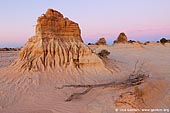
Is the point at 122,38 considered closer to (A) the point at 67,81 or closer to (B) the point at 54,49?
(B) the point at 54,49

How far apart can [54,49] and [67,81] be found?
1741mm

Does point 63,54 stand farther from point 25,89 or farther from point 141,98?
point 141,98

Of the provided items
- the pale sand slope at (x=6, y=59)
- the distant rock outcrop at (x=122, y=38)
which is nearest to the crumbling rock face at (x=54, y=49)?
the pale sand slope at (x=6, y=59)

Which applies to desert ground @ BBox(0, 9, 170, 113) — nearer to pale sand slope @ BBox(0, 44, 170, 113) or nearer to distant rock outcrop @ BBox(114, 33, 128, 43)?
pale sand slope @ BBox(0, 44, 170, 113)

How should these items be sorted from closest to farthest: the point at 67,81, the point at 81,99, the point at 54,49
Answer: the point at 81,99, the point at 67,81, the point at 54,49

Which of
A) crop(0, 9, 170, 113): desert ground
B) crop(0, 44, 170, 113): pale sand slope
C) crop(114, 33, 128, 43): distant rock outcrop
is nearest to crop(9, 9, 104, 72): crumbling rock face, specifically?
crop(0, 9, 170, 113): desert ground

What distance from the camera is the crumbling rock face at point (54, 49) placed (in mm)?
9055

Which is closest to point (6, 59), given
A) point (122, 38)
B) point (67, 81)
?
point (67, 81)

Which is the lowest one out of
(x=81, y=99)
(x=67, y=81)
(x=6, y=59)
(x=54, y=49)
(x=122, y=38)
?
(x=81, y=99)

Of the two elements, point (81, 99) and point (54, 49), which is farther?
point (54, 49)

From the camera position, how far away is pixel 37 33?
991 cm

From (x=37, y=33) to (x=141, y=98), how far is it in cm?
572

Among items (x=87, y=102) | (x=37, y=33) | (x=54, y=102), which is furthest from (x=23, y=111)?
(x=37, y=33)

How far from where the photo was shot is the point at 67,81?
322 inches
